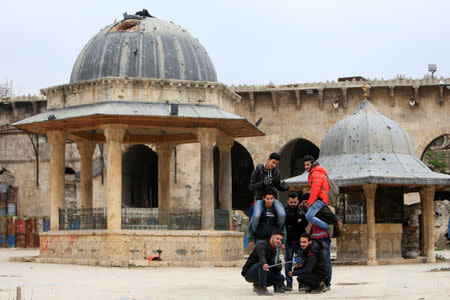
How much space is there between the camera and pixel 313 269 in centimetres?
1117

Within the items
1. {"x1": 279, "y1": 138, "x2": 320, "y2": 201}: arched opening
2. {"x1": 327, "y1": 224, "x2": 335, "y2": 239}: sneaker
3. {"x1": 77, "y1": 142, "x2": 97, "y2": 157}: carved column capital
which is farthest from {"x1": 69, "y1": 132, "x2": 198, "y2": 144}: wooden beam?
{"x1": 327, "y1": 224, "x2": 335, "y2": 239}: sneaker

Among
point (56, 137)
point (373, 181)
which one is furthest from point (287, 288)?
point (56, 137)

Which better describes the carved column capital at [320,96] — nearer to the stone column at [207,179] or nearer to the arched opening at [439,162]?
the arched opening at [439,162]

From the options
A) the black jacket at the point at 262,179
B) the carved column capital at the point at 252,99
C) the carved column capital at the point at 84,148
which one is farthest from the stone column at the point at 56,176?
the carved column capital at the point at 252,99

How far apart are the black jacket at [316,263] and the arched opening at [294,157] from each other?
2335cm

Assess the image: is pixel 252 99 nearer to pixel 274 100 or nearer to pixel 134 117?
pixel 274 100

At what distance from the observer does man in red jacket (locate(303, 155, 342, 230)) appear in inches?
449

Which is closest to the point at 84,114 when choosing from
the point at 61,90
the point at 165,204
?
the point at 61,90

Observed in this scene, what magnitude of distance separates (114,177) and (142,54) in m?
3.46

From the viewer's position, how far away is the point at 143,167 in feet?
120

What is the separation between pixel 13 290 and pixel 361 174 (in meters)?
10.4

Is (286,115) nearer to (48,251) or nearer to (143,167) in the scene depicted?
(143,167)

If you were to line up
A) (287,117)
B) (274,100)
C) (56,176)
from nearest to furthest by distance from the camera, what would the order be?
1. (56,176)
2. (274,100)
3. (287,117)

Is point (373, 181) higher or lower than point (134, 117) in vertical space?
lower
